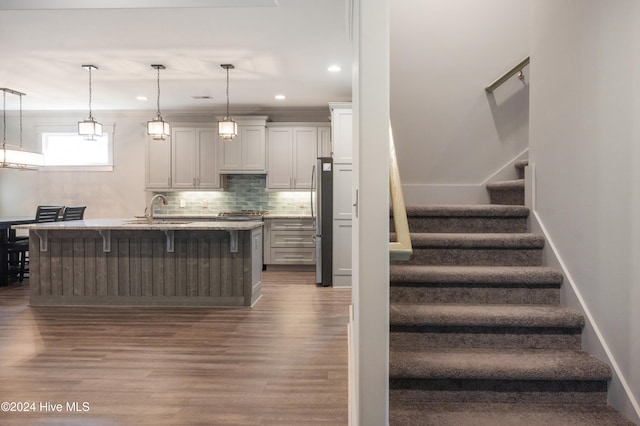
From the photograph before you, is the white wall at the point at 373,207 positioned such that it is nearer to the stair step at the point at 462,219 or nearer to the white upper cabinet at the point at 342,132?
the stair step at the point at 462,219

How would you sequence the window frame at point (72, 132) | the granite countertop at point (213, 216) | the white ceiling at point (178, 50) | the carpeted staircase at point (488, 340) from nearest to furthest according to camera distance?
1. the carpeted staircase at point (488, 340)
2. the white ceiling at point (178, 50)
3. the granite countertop at point (213, 216)
4. the window frame at point (72, 132)

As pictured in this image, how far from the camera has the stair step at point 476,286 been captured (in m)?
2.64

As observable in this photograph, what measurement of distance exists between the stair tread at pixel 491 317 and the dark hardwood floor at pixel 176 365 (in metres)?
0.63

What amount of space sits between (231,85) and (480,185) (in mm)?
3685

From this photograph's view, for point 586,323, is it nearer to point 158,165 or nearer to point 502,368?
point 502,368

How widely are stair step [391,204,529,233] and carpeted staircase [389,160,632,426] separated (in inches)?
0.7

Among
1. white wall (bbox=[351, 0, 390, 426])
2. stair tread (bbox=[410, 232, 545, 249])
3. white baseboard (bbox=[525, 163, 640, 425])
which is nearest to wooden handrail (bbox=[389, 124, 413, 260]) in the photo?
white wall (bbox=[351, 0, 390, 426])

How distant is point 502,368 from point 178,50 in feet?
14.2

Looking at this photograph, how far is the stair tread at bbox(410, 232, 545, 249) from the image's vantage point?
2865 mm

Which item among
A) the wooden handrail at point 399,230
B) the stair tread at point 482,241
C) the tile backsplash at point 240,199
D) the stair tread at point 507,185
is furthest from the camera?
the tile backsplash at point 240,199

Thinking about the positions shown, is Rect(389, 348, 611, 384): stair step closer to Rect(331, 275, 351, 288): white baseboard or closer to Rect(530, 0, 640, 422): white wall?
Rect(530, 0, 640, 422): white wall

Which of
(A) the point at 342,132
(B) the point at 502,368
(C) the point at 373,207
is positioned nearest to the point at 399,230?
(C) the point at 373,207

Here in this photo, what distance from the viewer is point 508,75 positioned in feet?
12.7

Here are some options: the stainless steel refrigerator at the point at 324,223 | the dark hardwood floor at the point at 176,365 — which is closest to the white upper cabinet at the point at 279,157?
the stainless steel refrigerator at the point at 324,223
